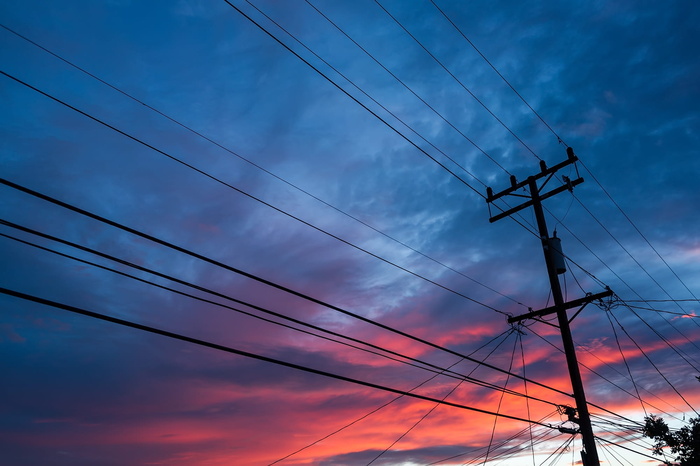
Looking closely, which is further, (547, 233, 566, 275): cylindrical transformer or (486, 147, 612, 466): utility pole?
(547, 233, 566, 275): cylindrical transformer

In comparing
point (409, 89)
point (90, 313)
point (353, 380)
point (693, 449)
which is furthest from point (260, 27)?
point (693, 449)

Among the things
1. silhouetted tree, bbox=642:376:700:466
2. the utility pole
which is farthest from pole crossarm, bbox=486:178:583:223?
silhouetted tree, bbox=642:376:700:466

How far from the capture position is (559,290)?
54.6ft

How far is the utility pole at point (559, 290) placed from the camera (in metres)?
14.8

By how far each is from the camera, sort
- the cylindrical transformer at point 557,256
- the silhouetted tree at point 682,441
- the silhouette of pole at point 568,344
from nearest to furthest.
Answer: the silhouette of pole at point 568,344, the cylindrical transformer at point 557,256, the silhouetted tree at point 682,441

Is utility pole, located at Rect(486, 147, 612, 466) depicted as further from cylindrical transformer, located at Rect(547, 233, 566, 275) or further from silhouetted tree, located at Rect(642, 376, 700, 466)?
silhouetted tree, located at Rect(642, 376, 700, 466)

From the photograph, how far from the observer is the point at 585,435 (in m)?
14.8

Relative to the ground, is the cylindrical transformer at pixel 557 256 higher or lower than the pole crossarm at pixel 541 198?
lower

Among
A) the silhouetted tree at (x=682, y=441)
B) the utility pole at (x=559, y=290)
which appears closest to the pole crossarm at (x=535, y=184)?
the utility pole at (x=559, y=290)

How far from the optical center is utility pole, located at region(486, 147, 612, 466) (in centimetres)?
1484

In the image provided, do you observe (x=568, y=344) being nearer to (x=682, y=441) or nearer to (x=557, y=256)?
(x=557, y=256)

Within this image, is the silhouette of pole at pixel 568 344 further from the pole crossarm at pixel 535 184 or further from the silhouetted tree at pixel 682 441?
the silhouetted tree at pixel 682 441

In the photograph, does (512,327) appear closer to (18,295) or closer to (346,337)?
(346,337)

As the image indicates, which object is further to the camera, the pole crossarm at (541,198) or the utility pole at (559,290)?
the pole crossarm at (541,198)
